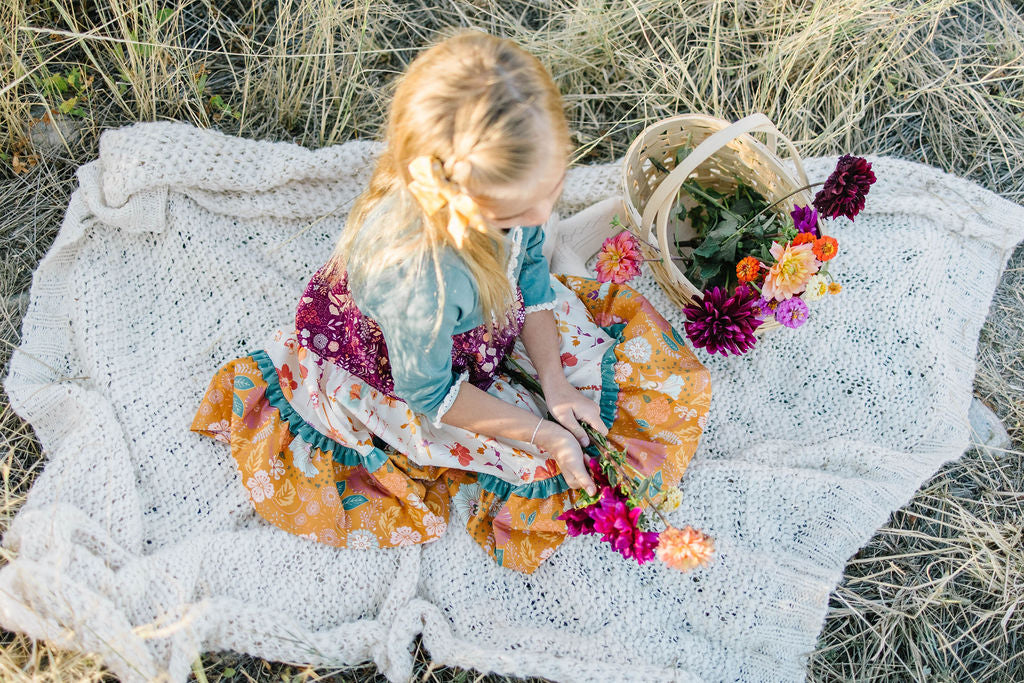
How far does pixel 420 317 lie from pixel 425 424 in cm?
43

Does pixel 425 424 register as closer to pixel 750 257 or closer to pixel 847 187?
pixel 750 257

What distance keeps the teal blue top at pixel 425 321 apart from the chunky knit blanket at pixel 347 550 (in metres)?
0.47

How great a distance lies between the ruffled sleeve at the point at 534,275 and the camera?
1609mm

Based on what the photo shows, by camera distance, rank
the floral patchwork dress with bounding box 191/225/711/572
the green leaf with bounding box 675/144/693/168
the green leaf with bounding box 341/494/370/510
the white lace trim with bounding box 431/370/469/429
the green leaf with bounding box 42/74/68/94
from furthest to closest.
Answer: the green leaf with bounding box 42/74/68/94 → the green leaf with bounding box 675/144/693/168 → the green leaf with bounding box 341/494/370/510 → the floral patchwork dress with bounding box 191/225/711/572 → the white lace trim with bounding box 431/370/469/429

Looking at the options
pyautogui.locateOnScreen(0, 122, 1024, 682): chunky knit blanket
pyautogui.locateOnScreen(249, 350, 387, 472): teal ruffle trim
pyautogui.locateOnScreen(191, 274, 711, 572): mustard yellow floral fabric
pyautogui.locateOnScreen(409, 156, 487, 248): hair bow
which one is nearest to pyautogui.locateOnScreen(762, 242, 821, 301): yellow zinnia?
pyautogui.locateOnScreen(191, 274, 711, 572): mustard yellow floral fabric

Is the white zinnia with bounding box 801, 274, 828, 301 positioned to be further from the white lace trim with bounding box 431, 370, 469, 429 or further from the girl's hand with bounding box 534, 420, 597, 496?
the white lace trim with bounding box 431, 370, 469, 429

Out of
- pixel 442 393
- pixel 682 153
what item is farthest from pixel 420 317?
pixel 682 153

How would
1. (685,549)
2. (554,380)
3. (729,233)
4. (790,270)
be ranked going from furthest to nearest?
(729,233), (554,380), (790,270), (685,549)

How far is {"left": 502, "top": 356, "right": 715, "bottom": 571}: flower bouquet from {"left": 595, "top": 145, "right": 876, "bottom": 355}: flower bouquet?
0.36 metres

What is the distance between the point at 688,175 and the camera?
1742mm

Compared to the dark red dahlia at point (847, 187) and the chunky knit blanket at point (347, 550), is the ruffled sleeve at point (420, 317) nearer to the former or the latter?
the chunky knit blanket at point (347, 550)

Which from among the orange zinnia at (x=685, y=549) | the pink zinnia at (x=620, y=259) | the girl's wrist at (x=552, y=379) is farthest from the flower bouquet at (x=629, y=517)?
the pink zinnia at (x=620, y=259)

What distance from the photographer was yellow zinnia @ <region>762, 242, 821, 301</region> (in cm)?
155

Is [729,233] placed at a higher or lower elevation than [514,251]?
lower
